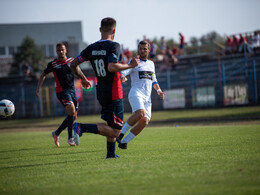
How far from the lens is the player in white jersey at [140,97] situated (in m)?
7.42

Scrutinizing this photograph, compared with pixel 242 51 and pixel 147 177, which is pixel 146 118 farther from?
pixel 242 51

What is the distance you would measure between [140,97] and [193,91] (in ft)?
54.5

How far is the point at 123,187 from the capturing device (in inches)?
153

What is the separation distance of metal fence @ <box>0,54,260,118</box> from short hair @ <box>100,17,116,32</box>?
17.2m

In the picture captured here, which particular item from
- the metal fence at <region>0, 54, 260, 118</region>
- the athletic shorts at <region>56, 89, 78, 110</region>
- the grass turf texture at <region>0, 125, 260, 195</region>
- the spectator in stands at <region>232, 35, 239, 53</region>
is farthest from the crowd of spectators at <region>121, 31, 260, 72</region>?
the grass turf texture at <region>0, 125, 260, 195</region>

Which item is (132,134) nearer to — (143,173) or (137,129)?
(137,129)

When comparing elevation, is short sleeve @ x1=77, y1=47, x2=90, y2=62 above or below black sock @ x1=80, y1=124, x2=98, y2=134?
above

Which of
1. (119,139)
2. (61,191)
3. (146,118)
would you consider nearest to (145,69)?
(146,118)

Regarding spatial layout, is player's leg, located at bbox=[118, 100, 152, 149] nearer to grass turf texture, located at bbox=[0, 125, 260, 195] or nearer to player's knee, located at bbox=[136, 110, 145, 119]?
player's knee, located at bbox=[136, 110, 145, 119]

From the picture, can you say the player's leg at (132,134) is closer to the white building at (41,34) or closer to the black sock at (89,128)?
the black sock at (89,128)

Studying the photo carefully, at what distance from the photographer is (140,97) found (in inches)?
298

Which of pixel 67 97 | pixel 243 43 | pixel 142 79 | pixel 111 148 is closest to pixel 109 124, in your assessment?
pixel 111 148

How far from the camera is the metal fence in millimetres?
21672

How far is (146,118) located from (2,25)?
62.5m
